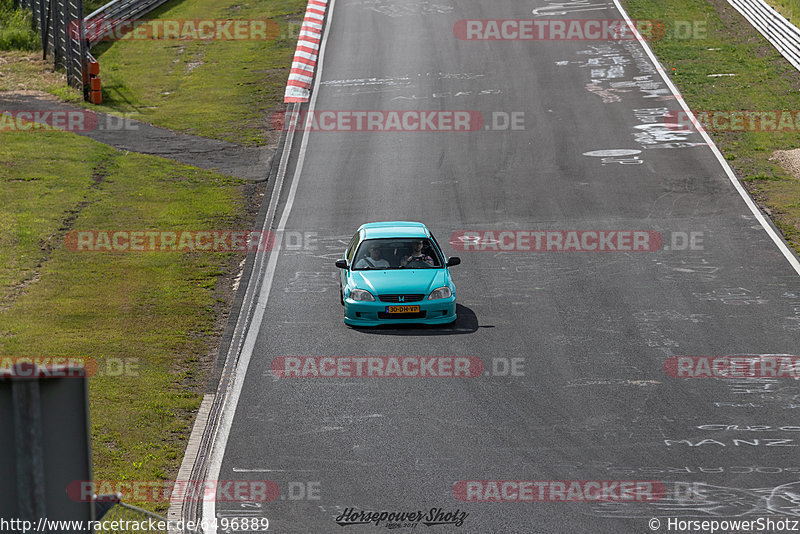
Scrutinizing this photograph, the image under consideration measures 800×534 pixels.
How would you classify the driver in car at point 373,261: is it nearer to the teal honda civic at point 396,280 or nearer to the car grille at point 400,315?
the teal honda civic at point 396,280

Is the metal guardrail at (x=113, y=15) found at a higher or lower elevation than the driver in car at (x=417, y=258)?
higher

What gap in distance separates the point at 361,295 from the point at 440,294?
1.30m

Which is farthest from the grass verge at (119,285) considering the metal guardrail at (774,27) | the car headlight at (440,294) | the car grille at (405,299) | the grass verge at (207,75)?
the metal guardrail at (774,27)

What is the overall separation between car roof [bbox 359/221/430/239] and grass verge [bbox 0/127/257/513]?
288 centimetres

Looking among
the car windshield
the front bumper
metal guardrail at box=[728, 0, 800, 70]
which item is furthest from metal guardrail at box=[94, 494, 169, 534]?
metal guardrail at box=[728, 0, 800, 70]

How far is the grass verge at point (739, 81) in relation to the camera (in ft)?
74.9

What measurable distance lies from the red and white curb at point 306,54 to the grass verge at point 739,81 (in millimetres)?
12448

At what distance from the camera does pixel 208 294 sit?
17.0m

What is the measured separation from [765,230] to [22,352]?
15.2 metres

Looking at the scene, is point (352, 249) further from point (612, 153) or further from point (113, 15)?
point (113, 15)

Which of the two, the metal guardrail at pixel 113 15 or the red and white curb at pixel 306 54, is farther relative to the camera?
the metal guardrail at pixel 113 15

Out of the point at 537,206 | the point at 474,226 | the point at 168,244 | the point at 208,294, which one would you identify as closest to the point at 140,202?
the point at 168,244

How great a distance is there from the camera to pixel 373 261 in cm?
1612

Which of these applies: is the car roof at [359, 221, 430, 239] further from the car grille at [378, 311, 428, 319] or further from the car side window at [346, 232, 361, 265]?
the car grille at [378, 311, 428, 319]
